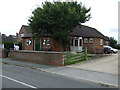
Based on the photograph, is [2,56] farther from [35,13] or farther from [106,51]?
[106,51]

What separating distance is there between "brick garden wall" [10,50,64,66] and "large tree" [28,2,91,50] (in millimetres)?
3637

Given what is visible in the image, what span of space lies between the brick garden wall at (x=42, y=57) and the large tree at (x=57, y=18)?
3.64 metres

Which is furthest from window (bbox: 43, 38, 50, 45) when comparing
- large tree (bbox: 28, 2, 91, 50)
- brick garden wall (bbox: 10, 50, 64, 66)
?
brick garden wall (bbox: 10, 50, 64, 66)

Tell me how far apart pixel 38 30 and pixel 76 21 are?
539cm

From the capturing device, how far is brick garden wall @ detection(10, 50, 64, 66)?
16.2 meters

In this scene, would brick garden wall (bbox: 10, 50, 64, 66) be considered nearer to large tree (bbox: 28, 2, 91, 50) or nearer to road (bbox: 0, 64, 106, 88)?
large tree (bbox: 28, 2, 91, 50)

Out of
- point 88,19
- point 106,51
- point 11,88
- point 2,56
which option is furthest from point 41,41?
point 11,88

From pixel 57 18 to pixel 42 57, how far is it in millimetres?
5741

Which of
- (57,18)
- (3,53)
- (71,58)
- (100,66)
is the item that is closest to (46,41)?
(3,53)

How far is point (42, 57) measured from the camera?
17.7 metres

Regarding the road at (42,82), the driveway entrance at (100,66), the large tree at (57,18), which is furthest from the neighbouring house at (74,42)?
the road at (42,82)

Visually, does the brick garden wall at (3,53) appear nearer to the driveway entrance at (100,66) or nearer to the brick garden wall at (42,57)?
the brick garden wall at (42,57)

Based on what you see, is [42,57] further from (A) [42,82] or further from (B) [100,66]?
(A) [42,82]

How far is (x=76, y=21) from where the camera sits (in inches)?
813
